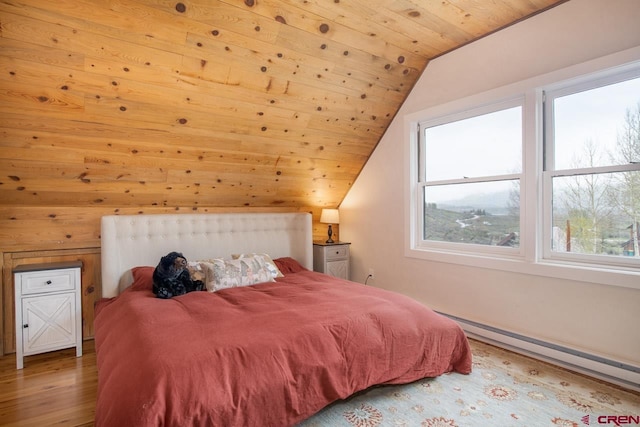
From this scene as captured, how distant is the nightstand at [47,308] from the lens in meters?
2.58

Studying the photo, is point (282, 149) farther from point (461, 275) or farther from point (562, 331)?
point (562, 331)

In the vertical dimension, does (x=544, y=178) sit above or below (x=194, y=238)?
above

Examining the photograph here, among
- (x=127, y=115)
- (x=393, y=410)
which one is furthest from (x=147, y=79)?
(x=393, y=410)

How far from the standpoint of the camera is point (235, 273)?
2938 millimetres

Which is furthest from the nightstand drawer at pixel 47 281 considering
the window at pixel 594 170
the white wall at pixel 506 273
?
the window at pixel 594 170

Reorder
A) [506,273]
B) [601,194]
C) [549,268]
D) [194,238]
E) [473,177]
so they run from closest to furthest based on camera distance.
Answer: [601,194]
[549,268]
[506,273]
[473,177]
[194,238]

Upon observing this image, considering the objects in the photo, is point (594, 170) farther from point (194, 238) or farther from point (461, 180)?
point (194, 238)

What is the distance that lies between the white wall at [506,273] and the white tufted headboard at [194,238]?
88 cm

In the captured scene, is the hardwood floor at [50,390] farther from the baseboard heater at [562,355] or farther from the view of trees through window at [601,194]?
the view of trees through window at [601,194]

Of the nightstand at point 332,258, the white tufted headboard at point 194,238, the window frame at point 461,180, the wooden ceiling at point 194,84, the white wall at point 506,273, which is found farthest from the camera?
the nightstand at point 332,258

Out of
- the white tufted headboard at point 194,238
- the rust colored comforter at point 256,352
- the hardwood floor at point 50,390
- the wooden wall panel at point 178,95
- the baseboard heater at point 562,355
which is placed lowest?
the hardwood floor at point 50,390

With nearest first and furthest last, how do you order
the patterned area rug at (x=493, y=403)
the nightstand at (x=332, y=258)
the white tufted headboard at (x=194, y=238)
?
the patterned area rug at (x=493, y=403) < the white tufted headboard at (x=194, y=238) < the nightstand at (x=332, y=258)

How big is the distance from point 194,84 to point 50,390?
2.32 m

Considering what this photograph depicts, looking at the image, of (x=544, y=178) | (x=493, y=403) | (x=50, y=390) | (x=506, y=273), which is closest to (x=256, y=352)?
(x=493, y=403)
